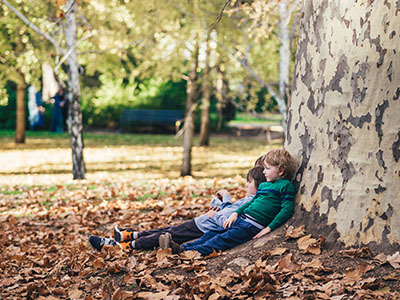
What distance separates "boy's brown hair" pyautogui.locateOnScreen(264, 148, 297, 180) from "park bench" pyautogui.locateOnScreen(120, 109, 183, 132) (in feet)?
83.8

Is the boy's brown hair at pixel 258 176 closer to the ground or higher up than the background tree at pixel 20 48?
closer to the ground

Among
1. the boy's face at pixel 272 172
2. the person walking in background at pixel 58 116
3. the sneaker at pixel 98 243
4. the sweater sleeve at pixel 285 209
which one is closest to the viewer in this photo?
the sweater sleeve at pixel 285 209

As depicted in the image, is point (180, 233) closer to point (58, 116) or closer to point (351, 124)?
point (351, 124)

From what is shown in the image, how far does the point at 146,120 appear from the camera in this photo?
30078mm

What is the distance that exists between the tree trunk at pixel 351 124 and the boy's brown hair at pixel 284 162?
0.50 feet

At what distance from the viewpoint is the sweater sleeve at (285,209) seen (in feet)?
14.1

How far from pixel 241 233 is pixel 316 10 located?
2016 millimetres

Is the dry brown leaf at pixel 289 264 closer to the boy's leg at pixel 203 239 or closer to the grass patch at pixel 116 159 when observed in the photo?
the boy's leg at pixel 203 239

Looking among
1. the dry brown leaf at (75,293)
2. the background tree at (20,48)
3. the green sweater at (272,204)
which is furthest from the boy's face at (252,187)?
the background tree at (20,48)

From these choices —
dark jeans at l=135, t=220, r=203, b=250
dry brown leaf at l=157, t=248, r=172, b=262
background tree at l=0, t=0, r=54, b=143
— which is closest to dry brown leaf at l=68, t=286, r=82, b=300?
dry brown leaf at l=157, t=248, r=172, b=262

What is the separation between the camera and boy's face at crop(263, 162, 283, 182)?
4410mm

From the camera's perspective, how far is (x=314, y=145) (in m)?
4.11

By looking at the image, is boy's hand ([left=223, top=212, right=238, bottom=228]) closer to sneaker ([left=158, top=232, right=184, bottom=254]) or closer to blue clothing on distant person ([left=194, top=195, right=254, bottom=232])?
blue clothing on distant person ([left=194, top=195, right=254, bottom=232])

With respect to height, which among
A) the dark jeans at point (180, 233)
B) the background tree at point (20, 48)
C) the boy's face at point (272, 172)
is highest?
the background tree at point (20, 48)
